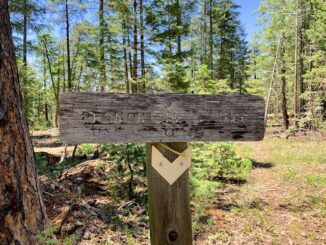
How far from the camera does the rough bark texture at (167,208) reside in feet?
6.47

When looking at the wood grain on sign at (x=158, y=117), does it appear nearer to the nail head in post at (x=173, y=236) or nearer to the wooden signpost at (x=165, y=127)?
the wooden signpost at (x=165, y=127)

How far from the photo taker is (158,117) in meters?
1.87

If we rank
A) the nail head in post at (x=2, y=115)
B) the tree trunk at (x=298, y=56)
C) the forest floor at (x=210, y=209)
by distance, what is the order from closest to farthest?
the nail head in post at (x=2, y=115) < the forest floor at (x=210, y=209) < the tree trunk at (x=298, y=56)

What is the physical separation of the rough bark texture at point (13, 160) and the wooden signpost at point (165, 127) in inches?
33.9

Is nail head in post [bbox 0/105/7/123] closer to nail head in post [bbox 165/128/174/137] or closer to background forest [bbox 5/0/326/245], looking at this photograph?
background forest [bbox 5/0/326/245]

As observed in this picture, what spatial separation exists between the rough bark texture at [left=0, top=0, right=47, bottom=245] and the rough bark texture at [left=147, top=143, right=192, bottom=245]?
115cm

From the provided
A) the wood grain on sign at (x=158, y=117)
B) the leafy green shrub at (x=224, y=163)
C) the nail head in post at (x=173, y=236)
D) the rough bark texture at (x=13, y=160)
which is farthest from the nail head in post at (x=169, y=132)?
the leafy green shrub at (x=224, y=163)

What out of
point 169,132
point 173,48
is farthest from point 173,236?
point 173,48

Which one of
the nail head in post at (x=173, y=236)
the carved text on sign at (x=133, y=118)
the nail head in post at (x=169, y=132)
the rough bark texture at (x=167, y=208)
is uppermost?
the carved text on sign at (x=133, y=118)

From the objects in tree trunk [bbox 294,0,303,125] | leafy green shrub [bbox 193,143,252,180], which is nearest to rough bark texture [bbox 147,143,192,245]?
leafy green shrub [bbox 193,143,252,180]

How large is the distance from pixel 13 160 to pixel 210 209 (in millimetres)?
4284

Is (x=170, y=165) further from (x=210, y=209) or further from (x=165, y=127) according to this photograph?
(x=210, y=209)

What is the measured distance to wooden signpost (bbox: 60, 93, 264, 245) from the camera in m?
1.77

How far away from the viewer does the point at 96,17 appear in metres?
18.5
